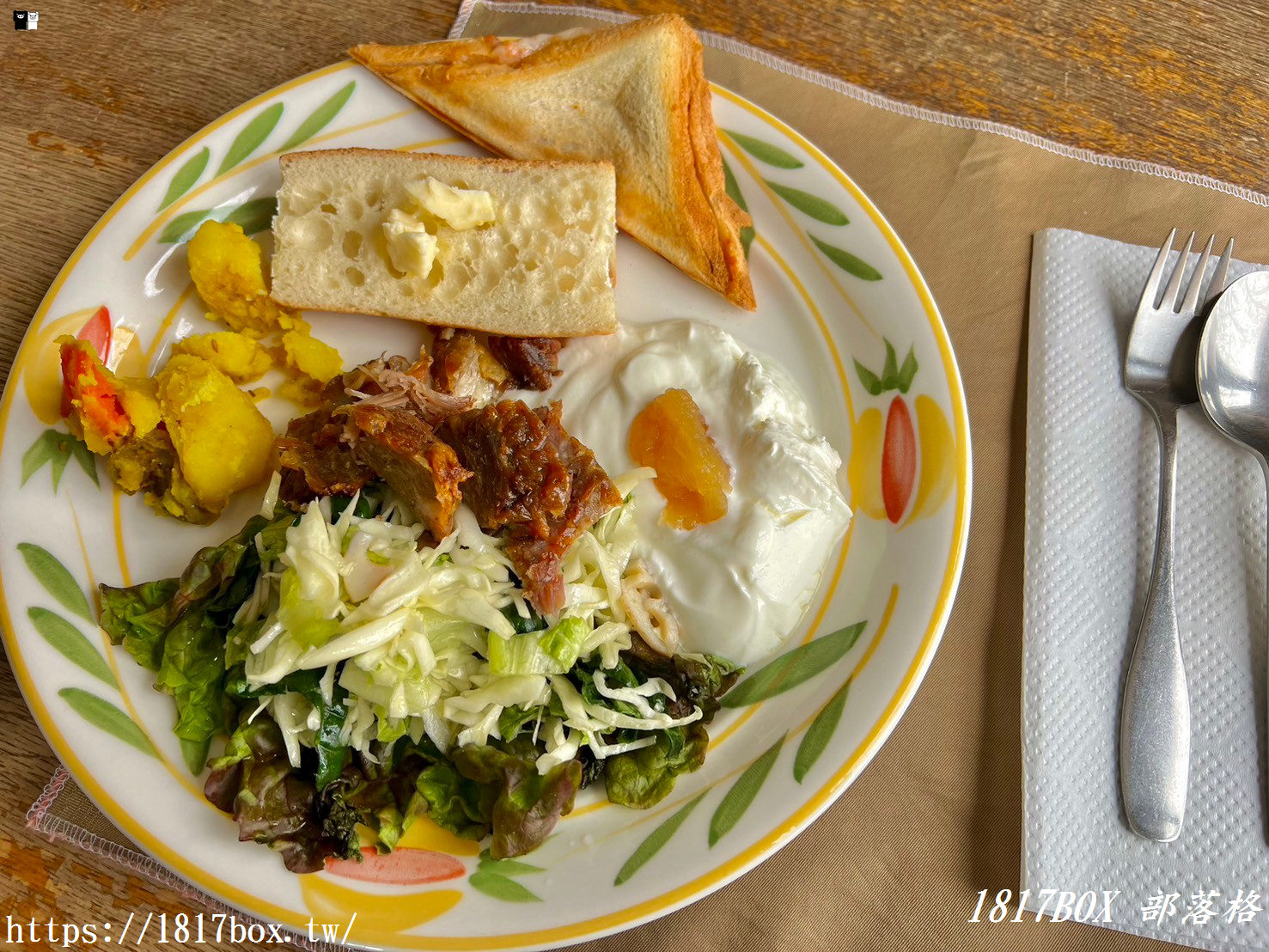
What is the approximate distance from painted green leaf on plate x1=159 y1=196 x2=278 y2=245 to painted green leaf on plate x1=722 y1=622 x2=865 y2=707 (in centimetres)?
→ 238

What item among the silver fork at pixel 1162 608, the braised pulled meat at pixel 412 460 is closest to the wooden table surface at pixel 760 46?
the silver fork at pixel 1162 608

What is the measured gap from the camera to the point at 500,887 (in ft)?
8.03

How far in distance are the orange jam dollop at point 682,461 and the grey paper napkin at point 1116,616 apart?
3.81 feet

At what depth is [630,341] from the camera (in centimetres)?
302

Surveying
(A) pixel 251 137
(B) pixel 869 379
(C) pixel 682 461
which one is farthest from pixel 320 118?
(B) pixel 869 379

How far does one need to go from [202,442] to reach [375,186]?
44.1 inches

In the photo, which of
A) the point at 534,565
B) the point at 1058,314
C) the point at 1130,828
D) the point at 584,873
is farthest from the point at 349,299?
the point at 1130,828

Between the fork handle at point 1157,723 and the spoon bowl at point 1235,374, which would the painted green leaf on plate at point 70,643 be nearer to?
the fork handle at point 1157,723

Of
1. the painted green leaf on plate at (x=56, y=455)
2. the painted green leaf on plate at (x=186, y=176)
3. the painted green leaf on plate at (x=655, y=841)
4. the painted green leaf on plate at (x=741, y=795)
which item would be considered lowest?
the painted green leaf on plate at (x=655, y=841)

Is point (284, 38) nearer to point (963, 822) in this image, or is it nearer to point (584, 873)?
point (584, 873)

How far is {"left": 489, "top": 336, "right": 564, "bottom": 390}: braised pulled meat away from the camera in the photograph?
2.96 meters

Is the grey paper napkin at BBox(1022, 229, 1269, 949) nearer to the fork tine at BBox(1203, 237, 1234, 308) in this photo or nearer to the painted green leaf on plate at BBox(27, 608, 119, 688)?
the fork tine at BBox(1203, 237, 1234, 308)

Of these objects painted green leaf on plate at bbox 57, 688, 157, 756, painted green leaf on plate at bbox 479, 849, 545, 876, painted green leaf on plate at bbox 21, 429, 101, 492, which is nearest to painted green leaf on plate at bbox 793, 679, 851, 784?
painted green leaf on plate at bbox 479, 849, 545, 876

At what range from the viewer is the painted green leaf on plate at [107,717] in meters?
2.52
